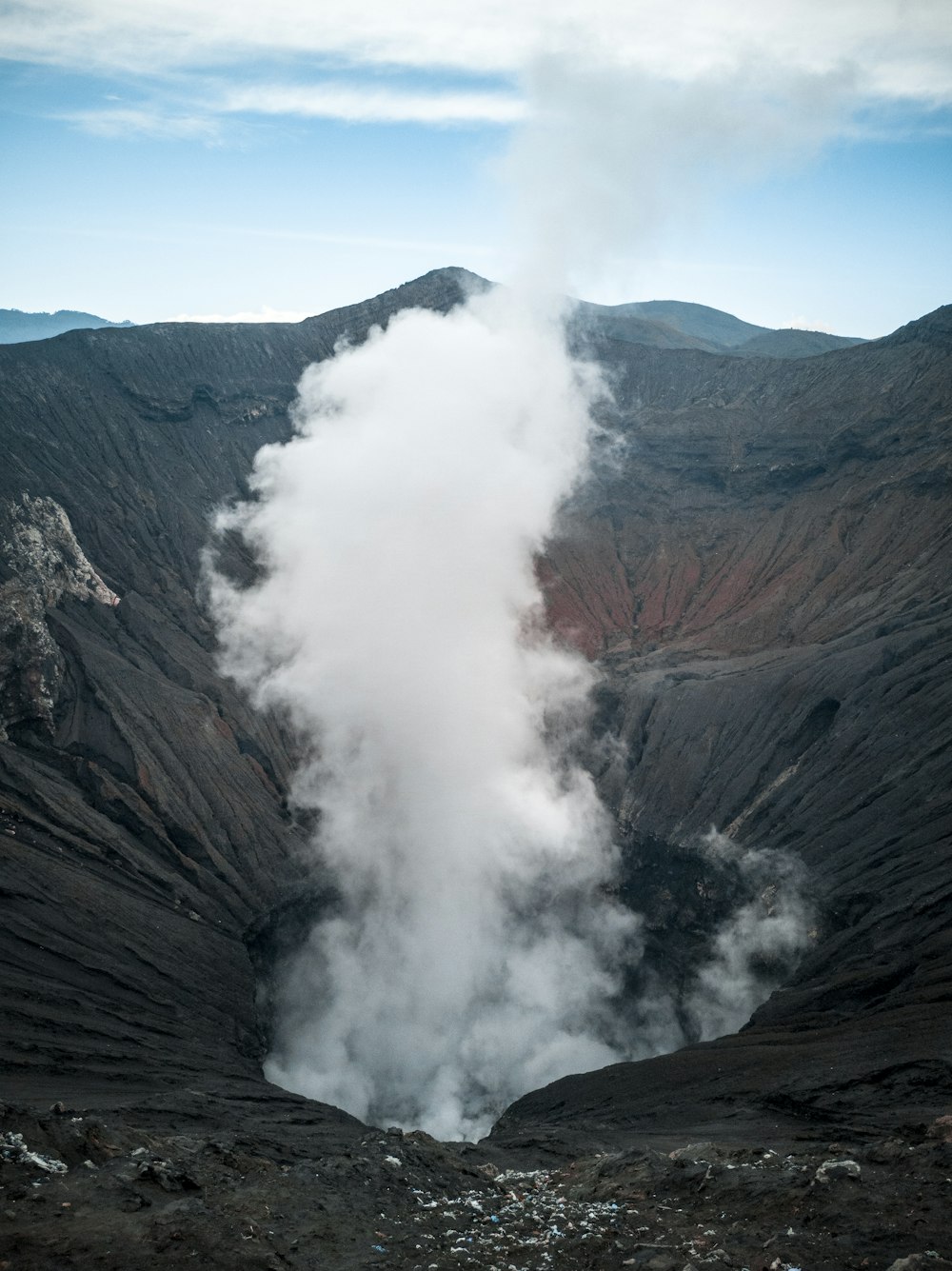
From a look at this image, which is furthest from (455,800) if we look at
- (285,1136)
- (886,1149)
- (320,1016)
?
(886,1149)

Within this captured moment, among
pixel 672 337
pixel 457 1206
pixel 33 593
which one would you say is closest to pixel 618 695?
pixel 33 593

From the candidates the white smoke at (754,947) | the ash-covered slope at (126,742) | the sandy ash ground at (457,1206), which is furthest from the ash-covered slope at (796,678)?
the ash-covered slope at (126,742)

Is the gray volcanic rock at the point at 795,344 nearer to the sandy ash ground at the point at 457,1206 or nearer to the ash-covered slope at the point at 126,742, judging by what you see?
the ash-covered slope at the point at 126,742

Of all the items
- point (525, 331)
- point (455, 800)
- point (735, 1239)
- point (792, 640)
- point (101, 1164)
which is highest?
point (525, 331)

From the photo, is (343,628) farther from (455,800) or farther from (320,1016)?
(320,1016)

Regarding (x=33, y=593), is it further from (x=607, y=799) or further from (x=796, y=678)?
(x=796, y=678)

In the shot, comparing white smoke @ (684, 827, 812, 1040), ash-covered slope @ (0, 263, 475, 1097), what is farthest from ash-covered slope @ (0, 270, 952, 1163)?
white smoke @ (684, 827, 812, 1040)

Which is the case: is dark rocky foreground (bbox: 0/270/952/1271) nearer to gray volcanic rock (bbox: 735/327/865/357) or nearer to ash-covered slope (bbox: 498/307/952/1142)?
ash-covered slope (bbox: 498/307/952/1142)
